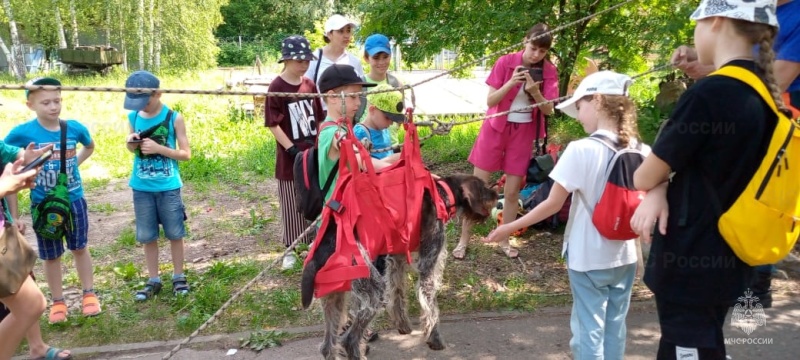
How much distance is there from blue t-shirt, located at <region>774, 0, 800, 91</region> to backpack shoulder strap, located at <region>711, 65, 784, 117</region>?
1.15m

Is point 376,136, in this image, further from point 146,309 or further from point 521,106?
point 146,309

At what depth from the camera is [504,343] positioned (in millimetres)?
3896

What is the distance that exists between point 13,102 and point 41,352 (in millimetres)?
14136

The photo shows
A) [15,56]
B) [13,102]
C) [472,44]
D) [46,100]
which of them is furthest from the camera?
[15,56]

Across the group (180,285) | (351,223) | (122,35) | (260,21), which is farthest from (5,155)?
(260,21)

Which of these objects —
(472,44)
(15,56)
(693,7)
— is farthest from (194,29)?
(693,7)

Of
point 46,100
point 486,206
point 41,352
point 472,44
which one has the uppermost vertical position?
point 472,44

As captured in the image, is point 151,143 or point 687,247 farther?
point 151,143

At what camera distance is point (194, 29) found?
32.2m

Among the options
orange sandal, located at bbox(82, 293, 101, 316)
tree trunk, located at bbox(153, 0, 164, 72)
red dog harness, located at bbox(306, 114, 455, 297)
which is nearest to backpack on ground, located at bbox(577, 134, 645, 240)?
red dog harness, located at bbox(306, 114, 455, 297)

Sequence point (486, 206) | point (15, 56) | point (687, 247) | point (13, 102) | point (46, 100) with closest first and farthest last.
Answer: point (687, 247), point (486, 206), point (46, 100), point (13, 102), point (15, 56)

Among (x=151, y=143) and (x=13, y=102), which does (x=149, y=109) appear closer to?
(x=151, y=143)

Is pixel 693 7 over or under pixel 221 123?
over

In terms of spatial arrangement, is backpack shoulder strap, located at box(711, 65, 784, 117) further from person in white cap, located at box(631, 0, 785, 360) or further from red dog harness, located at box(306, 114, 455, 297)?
red dog harness, located at box(306, 114, 455, 297)
